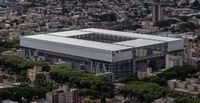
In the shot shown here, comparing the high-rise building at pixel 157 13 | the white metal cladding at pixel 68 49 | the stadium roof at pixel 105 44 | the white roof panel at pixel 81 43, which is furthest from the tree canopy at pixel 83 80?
the high-rise building at pixel 157 13

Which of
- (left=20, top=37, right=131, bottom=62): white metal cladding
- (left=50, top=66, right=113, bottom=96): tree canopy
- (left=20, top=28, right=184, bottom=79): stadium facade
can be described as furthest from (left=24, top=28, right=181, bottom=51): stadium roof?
(left=50, top=66, right=113, bottom=96): tree canopy

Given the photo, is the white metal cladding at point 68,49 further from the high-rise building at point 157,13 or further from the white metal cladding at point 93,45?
the high-rise building at point 157,13

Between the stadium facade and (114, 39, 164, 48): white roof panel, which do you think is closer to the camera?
the stadium facade

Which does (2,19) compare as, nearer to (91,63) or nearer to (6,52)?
(6,52)

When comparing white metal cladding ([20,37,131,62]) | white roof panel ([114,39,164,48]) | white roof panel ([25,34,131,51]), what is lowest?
white metal cladding ([20,37,131,62])

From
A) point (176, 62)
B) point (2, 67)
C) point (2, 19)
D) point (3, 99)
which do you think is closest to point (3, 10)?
point (2, 19)

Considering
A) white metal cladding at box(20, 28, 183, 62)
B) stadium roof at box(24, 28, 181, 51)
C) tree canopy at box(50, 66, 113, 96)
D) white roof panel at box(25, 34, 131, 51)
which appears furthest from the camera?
stadium roof at box(24, 28, 181, 51)

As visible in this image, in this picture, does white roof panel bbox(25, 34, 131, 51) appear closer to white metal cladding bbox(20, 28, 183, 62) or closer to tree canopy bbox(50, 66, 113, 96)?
white metal cladding bbox(20, 28, 183, 62)

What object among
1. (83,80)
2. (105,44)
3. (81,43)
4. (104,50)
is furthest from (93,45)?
(83,80)
